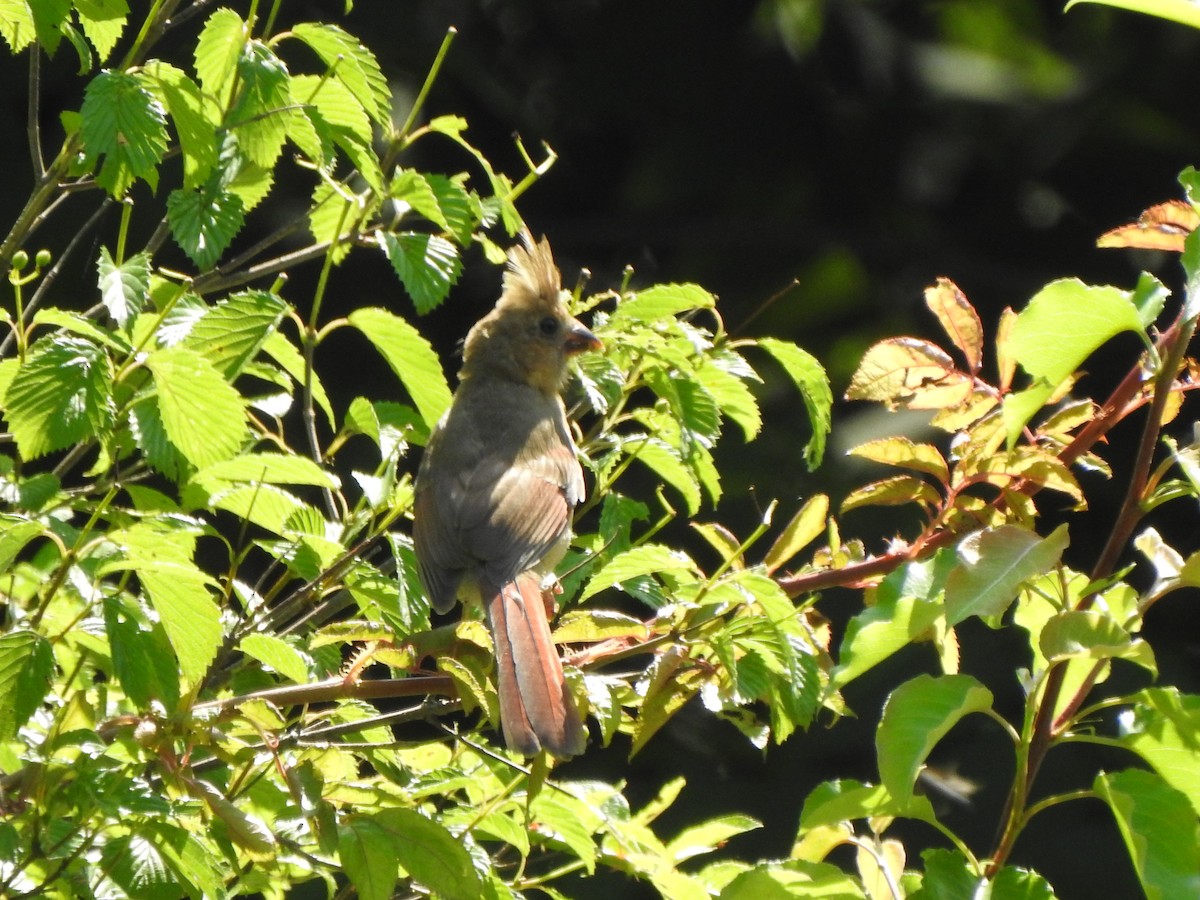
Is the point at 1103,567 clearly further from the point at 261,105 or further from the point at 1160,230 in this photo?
the point at 261,105

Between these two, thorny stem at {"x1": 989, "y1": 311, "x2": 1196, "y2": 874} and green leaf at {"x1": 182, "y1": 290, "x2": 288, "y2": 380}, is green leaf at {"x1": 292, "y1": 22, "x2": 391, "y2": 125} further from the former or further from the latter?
thorny stem at {"x1": 989, "y1": 311, "x2": 1196, "y2": 874}

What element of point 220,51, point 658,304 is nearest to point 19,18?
point 220,51

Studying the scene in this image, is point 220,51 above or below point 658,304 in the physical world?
above

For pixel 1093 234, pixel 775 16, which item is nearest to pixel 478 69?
pixel 775 16

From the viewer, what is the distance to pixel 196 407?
1.75m

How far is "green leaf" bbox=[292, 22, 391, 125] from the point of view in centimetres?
196

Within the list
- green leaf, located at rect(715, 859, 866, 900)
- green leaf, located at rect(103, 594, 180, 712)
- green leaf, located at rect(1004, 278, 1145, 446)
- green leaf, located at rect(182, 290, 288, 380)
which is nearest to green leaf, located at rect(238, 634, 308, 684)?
green leaf, located at rect(103, 594, 180, 712)

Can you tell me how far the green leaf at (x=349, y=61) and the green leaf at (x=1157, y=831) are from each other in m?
1.23

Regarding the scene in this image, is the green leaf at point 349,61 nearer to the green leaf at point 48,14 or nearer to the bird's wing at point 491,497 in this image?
the green leaf at point 48,14

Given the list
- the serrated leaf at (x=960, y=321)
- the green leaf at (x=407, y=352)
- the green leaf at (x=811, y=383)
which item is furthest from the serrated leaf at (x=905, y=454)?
the green leaf at (x=407, y=352)

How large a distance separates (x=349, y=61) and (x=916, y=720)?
1.13 metres

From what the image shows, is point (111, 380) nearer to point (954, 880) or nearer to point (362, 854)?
point (362, 854)

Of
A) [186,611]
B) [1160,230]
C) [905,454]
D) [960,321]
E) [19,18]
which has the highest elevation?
[1160,230]

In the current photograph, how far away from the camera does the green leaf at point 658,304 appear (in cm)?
212
